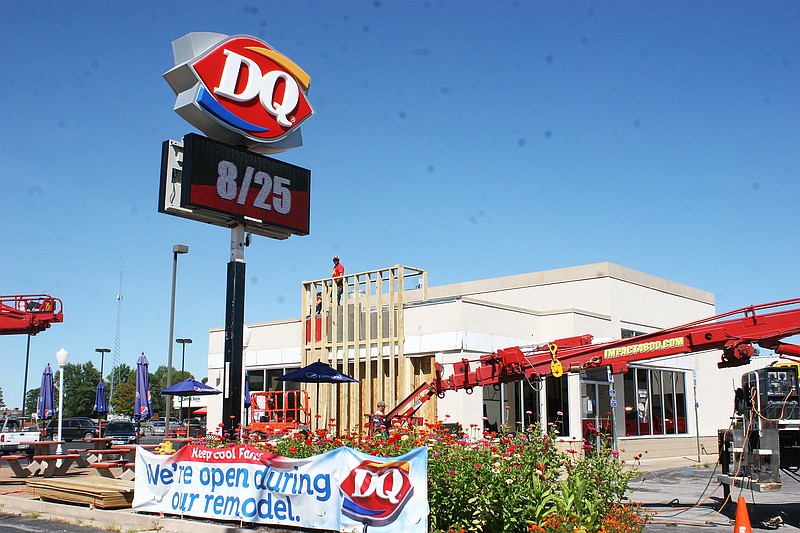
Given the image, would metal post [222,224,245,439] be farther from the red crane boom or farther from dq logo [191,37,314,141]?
the red crane boom

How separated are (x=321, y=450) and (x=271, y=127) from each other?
764cm

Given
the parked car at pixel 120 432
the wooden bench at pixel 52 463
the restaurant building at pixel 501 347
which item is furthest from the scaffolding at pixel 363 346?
the parked car at pixel 120 432

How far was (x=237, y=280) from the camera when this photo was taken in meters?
15.9

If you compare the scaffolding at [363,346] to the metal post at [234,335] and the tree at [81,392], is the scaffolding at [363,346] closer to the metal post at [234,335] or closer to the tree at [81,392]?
the metal post at [234,335]

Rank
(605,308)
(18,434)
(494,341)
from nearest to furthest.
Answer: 1. (494,341)
2. (605,308)
3. (18,434)

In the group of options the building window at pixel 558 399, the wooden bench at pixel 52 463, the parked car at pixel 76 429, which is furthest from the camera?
the parked car at pixel 76 429

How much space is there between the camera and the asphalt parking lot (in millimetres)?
12555

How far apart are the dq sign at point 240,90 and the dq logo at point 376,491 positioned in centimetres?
843

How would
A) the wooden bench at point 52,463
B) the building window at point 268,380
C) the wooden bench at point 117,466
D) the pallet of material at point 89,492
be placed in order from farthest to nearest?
the building window at point 268,380 → the wooden bench at point 52,463 → the wooden bench at point 117,466 → the pallet of material at point 89,492

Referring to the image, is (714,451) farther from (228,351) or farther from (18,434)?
(18,434)

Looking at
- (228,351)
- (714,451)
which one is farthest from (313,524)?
(714,451)

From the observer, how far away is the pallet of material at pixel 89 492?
44.4ft

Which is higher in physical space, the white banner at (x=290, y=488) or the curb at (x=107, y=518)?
the white banner at (x=290, y=488)

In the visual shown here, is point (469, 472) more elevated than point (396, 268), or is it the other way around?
point (396, 268)
